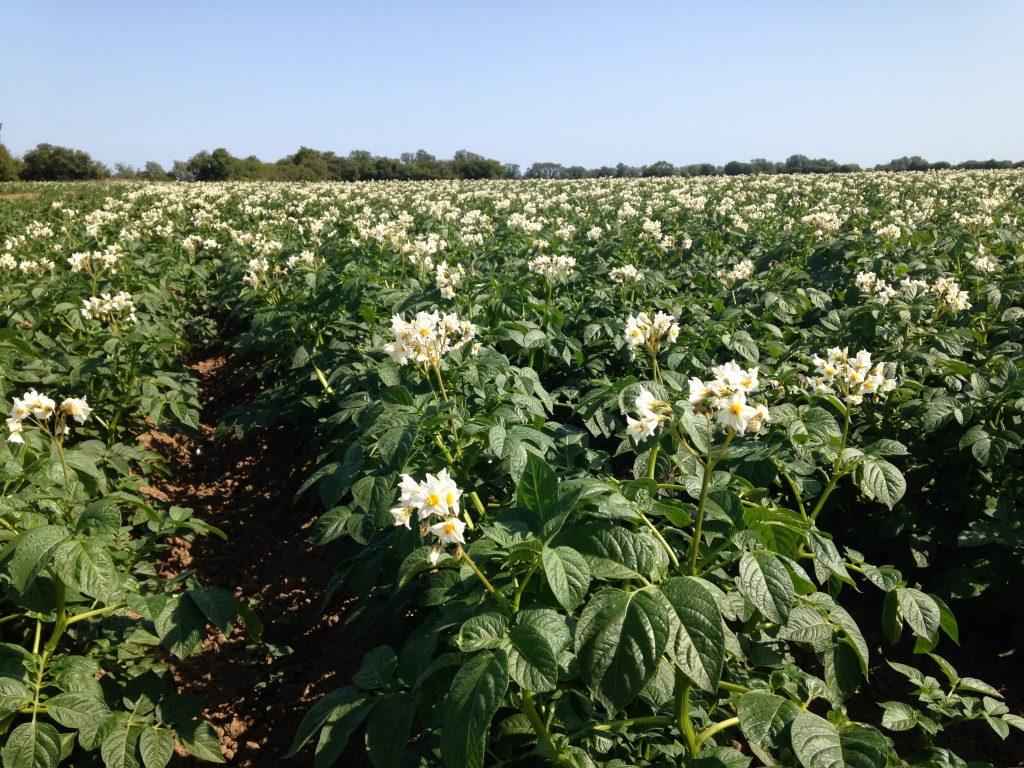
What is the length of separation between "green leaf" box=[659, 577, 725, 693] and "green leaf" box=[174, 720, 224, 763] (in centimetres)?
177

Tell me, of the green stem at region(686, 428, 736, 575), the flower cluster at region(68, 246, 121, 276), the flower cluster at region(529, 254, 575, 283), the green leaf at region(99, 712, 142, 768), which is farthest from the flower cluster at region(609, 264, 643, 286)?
the flower cluster at region(68, 246, 121, 276)

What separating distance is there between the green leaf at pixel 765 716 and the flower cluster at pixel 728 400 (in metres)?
0.73

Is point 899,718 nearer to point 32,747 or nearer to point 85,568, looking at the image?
point 85,568

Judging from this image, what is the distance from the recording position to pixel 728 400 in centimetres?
174

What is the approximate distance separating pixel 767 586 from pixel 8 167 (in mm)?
71527

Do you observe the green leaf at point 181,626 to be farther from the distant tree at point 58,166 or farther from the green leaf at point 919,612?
the distant tree at point 58,166

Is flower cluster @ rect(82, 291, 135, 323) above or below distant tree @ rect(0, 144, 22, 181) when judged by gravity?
below

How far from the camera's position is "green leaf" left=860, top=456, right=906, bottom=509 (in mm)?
2277

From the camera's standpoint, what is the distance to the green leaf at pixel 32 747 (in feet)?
6.52

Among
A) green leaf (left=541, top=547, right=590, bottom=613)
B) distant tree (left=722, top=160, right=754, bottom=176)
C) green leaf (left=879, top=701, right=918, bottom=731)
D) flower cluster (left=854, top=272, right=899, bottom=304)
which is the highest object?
distant tree (left=722, top=160, right=754, bottom=176)

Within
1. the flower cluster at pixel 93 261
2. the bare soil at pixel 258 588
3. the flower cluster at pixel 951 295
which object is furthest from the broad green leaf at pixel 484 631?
the flower cluster at pixel 93 261

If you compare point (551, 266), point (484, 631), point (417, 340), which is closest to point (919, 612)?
point (484, 631)

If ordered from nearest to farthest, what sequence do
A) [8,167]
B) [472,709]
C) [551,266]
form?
[472,709] < [551,266] < [8,167]

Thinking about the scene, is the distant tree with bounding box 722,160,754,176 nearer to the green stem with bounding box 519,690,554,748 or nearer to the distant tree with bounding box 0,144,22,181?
the green stem with bounding box 519,690,554,748
